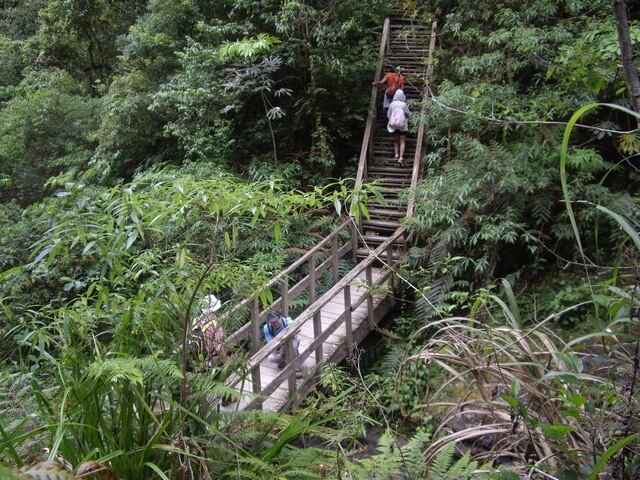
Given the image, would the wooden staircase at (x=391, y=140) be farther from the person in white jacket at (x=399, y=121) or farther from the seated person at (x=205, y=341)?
the seated person at (x=205, y=341)

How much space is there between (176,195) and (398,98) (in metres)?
6.59

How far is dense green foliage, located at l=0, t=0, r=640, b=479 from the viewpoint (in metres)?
1.79

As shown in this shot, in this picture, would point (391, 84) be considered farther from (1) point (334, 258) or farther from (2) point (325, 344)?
(2) point (325, 344)

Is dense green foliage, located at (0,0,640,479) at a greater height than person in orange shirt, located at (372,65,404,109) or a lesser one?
lesser

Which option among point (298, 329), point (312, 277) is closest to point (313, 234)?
point (312, 277)

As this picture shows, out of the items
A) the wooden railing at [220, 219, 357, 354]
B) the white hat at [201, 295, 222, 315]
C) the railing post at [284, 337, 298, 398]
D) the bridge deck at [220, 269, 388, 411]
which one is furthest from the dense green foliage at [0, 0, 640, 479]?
the railing post at [284, 337, 298, 398]

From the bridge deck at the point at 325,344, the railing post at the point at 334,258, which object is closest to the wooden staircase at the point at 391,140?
the railing post at the point at 334,258

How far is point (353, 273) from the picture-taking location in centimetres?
560

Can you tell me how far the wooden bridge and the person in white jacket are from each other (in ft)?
0.56

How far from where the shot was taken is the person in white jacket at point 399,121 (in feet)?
25.4

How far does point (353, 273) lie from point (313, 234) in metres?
0.68

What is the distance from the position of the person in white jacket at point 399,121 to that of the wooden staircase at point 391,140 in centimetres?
14

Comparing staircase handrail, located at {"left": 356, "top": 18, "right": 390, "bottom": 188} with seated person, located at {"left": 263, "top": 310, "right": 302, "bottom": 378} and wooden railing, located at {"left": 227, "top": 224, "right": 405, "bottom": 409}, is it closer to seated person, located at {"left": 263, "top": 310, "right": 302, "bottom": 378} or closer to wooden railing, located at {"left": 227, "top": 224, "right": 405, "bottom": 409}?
wooden railing, located at {"left": 227, "top": 224, "right": 405, "bottom": 409}

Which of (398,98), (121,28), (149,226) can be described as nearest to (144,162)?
(398,98)
